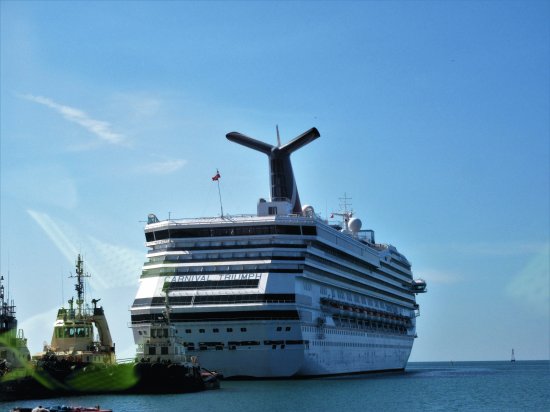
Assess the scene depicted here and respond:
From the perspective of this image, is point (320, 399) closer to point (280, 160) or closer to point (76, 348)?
point (76, 348)

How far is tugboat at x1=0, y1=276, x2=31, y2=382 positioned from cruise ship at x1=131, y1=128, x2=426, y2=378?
476 inches

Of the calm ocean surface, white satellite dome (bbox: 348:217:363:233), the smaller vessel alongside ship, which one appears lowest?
the calm ocean surface

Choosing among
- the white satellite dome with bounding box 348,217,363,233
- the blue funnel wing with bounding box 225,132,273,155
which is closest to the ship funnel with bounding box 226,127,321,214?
the blue funnel wing with bounding box 225,132,273,155

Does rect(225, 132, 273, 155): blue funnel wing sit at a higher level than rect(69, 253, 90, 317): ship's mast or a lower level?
higher

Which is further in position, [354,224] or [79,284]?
[354,224]

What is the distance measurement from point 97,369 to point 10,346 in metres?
6.78

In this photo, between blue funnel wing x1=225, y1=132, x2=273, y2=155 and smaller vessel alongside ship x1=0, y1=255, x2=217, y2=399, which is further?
blue funnel wing x1=225, y1=132, x2=273, y2=155

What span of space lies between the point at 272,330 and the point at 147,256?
53.8ft

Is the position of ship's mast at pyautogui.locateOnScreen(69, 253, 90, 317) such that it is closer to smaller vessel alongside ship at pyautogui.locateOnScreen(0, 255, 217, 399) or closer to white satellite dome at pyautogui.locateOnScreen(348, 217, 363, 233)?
smaller vessel alongside ship at pyautogui.locateOnScreen(0, 255, 217, 399)

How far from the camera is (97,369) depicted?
71062 millimetres

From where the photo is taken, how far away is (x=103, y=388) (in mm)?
70688

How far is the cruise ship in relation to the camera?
79.5 meters

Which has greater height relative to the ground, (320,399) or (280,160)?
(280,160)

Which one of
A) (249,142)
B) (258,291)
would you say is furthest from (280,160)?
(258,291)
